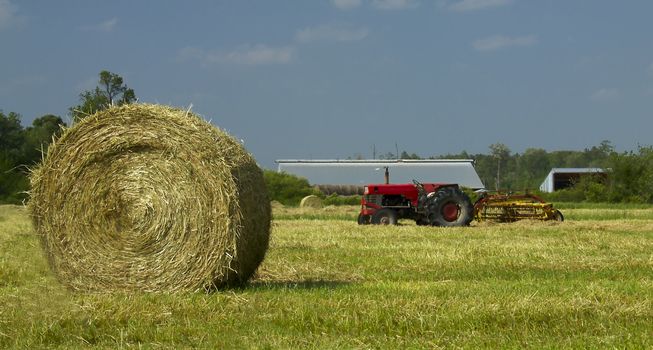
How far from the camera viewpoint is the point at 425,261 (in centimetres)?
1235

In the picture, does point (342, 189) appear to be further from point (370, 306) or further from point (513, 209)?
point (370, 306)

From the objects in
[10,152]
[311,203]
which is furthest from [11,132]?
[311,203]

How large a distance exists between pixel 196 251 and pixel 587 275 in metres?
4.27

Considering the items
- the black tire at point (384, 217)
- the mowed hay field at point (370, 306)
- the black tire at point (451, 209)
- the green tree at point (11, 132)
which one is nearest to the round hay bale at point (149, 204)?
the mowed hay field at point (370, 306)

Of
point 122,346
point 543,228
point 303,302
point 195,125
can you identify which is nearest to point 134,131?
point 195,125

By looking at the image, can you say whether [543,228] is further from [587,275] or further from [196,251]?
[196,251]

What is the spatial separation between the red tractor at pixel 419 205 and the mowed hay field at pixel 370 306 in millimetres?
8544

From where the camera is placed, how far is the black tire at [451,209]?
21.9 m

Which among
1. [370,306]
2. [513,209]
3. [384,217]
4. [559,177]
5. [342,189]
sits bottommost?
[370,306]

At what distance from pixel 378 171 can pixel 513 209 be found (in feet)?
145

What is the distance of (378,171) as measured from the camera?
68.1 metres

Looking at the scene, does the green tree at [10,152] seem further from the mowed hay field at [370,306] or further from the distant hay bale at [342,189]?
the distant hay bale at [342,189]

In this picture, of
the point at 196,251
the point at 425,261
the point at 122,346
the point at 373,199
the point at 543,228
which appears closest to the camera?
the point at 122,346

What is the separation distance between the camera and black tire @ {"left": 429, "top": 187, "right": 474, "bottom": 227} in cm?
2192
